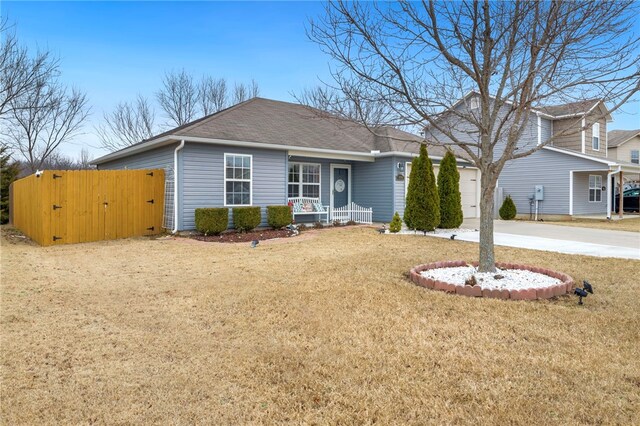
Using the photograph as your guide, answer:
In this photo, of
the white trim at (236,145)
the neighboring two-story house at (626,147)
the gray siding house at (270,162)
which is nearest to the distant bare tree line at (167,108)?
the gray siding house at (270,162)

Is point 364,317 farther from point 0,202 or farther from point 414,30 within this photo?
point 0,202

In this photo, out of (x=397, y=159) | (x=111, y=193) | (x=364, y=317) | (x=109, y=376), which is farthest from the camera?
(x=397, y=159)

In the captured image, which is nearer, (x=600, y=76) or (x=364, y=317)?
(x=364, y=317)

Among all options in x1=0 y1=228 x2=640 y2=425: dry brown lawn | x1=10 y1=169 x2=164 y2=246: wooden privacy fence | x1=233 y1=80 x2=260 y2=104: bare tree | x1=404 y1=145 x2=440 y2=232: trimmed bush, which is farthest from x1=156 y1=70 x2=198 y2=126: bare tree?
x1=0 y1=228 x2=640 y2=425: dry brown lawn

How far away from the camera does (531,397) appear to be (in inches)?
107

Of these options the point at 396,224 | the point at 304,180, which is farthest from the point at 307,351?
the point at 304,180

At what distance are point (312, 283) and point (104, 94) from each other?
27.1m

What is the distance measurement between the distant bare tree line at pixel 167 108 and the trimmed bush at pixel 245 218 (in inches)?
845

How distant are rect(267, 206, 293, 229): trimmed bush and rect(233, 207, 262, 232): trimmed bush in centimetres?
59

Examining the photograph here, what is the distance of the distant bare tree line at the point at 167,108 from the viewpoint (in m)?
30.6

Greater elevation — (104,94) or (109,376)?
A: (104,94)

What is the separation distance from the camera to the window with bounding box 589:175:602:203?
21.3 metres

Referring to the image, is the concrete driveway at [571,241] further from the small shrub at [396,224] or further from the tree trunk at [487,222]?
the tree trunk at [487,222]

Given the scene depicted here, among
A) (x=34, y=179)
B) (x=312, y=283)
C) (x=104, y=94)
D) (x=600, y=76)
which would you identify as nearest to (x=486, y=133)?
(x=600, y=76)
